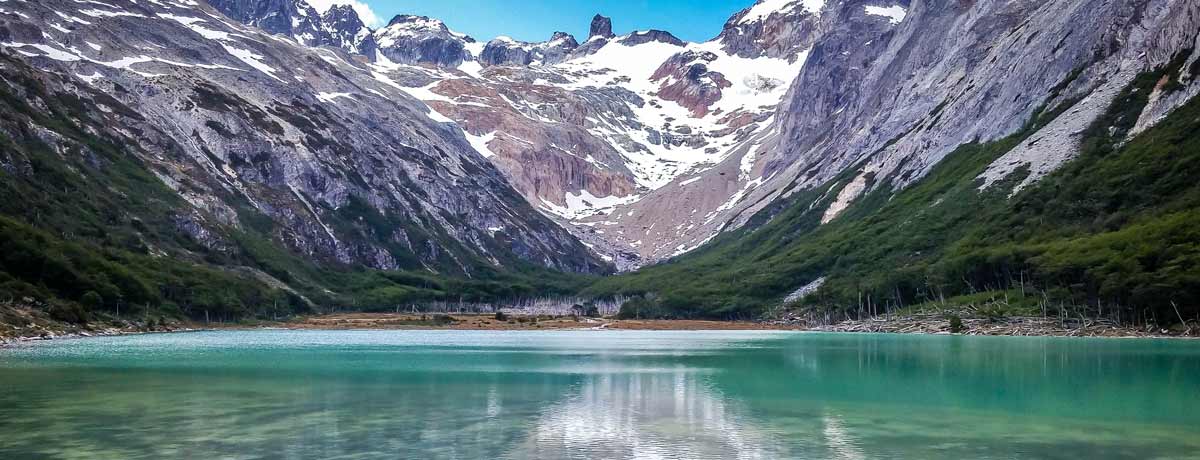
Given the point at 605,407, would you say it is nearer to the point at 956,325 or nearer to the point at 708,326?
the point at 956,325

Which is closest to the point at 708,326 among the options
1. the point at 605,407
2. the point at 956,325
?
the point at 956,325

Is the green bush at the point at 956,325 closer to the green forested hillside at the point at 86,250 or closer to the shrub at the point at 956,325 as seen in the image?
the shrub at the point at 956,325

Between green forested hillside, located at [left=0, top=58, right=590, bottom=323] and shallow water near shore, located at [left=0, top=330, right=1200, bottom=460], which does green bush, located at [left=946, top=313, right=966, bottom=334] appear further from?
green forested hillside, located at [left=0, top=58, right=590, bottom=323]

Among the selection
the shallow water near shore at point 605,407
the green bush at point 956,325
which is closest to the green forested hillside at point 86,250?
the shallow water near shore at point 605,407

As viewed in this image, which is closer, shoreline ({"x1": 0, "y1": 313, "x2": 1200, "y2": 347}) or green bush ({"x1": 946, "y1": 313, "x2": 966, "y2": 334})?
shoreline ({"x1": 0, "y1": 313, "x2": 1200, "y2": 347})

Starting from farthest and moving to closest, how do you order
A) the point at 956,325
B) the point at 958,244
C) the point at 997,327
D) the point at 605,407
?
the point at 958,244 < the point at 956,325 < the point at 997,327 < the point at 605,407

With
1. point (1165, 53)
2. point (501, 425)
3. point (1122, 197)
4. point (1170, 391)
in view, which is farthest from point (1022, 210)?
point (501, 425)

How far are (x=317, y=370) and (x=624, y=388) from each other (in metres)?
25.1

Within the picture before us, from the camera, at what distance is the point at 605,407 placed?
4278cm

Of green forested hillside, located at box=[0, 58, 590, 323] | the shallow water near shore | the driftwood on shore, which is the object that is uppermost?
green forested hillside, located at box=[0, 58, 590, 323]

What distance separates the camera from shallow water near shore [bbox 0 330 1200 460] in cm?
3045

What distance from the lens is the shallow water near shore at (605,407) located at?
30453 mm

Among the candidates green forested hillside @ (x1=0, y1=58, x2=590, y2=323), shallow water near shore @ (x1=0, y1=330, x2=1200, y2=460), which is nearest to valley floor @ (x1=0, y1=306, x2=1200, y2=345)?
green forested hillside @ (x1=0, y1=58, x2=590, y2=323)

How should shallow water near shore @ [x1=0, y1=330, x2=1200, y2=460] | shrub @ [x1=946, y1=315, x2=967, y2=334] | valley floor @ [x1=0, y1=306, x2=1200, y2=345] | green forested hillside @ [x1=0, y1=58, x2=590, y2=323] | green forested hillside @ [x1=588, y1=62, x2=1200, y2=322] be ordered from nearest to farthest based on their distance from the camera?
1. shallow water near shore @ [x1=0, y1=330, x2=1200, y2=460]
2. valley floor @ [x1=0, y1=306, x2=1200, y2=345]
3. green forested hillside @ [x1=588, y1=62, x2=1200, y2=322]
4. green forested hillside @ [x1=0, y1=58, x2=590, y2=323]
5. shrub @ [x1=946, y1=315, x2=967, y2=334]
